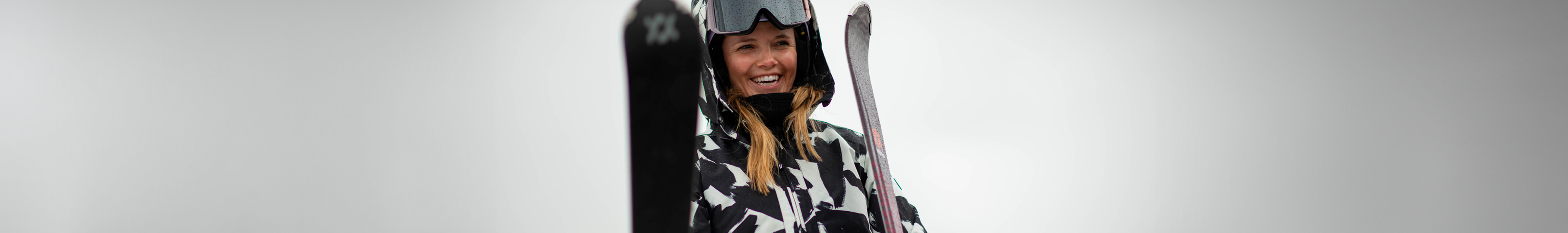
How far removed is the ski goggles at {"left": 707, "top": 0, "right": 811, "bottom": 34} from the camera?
0.75 m

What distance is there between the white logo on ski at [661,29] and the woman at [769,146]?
0.75 ft

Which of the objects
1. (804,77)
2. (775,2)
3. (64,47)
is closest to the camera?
(775,2)

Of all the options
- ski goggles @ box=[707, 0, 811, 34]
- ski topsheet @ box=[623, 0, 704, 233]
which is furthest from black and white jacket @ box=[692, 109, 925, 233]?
ski topsheet @ box=[623, 0, 704, 233]

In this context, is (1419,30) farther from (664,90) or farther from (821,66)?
Result: (664,90)

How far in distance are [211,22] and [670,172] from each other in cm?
138

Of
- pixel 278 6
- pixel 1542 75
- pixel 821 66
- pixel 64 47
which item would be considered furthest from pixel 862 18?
pixel 1542 75

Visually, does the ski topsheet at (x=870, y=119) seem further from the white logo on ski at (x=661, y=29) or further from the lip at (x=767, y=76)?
the white logo on ski at (x=661, y=29)

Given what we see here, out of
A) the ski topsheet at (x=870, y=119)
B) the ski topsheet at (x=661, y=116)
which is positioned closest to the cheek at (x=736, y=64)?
the ski topsheet at (x=870, y=119)

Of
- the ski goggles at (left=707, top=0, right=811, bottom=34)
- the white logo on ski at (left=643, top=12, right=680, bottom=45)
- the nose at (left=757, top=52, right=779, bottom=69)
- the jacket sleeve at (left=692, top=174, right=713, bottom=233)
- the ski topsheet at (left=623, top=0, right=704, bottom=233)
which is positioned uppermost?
the ski goggles at (left=707, top=0, right=811, bottom=34)

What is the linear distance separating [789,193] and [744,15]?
0.65ft

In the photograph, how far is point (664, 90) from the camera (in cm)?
52

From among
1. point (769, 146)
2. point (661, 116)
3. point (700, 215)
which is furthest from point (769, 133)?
point (661, 116)

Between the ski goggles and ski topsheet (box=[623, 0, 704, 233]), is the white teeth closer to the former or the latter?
the ski goggles

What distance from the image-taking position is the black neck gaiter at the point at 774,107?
0.79 m
